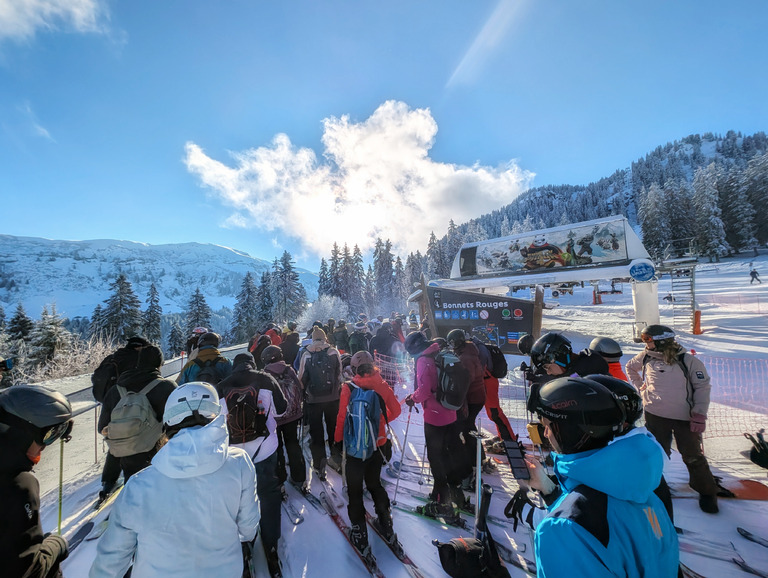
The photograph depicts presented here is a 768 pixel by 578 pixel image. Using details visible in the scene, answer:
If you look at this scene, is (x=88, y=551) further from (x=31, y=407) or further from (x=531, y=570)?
(x=531, y=570)

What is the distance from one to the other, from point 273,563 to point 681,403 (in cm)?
481

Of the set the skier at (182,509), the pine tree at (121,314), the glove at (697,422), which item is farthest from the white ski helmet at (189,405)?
the pine tree at (121,314)

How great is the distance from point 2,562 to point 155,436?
185cm

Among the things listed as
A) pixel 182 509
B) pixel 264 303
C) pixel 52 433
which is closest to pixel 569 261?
pixel 182 509

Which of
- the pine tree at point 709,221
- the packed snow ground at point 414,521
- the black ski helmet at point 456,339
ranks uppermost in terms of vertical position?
the pine tree at point 709,221

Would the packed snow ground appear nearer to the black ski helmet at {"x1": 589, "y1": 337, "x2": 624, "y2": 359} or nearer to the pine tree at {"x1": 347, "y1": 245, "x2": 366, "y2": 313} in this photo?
the black ski helmet at {"x1": 589, "y1": 337, "x2": 624, "y2": 359}

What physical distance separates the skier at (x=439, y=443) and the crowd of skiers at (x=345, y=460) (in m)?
0.02

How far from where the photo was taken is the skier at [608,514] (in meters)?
1.16

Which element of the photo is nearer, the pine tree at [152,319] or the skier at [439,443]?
the skier at [439,443]

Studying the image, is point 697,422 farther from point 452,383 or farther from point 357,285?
point 357,285

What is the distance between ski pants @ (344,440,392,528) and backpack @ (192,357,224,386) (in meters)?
1.94

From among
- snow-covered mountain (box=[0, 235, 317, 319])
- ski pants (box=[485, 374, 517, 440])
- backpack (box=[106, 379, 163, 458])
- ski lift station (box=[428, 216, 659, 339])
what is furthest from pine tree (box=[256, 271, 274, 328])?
snow-covered mountain (box=[0, 235, 317, 319])

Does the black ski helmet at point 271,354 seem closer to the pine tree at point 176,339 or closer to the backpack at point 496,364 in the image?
the backpack at point 496,364

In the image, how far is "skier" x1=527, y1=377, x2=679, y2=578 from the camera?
3.79ft
